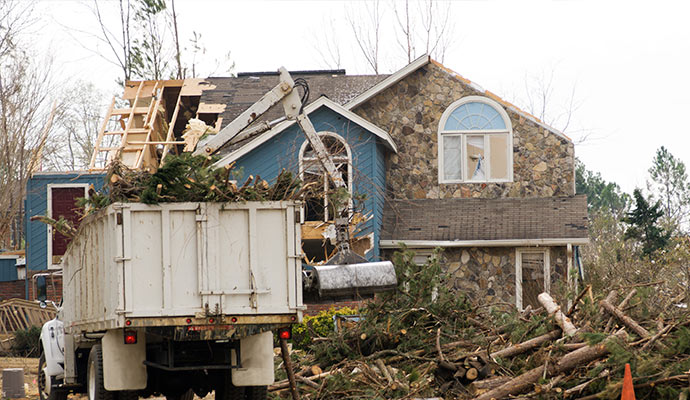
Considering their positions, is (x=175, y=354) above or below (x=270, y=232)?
below

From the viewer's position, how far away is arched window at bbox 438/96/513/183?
74.5 ft

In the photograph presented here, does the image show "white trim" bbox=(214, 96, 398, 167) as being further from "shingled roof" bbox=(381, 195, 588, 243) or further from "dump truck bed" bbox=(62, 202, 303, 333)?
"dump truck bed" bbox=(62, 202, 303, 333)

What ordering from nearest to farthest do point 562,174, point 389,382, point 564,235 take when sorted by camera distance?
point 389,382 < point 564,235 < point 562,174

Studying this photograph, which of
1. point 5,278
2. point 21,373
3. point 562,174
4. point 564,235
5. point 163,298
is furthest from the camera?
point 5,278

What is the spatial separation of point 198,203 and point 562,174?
1497 cm

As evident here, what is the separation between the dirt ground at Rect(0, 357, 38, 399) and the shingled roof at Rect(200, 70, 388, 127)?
792 centimetres

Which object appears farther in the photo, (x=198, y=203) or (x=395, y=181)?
(x=395, y=181)

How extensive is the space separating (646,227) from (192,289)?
25443mm

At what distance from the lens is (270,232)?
946 centimetres

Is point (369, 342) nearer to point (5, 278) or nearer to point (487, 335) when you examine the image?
point (487, 335)

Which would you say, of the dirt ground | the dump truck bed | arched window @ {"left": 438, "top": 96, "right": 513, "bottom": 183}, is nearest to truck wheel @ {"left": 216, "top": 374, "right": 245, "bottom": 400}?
the dump truck bed

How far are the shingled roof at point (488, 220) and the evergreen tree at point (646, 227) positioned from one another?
9.99m

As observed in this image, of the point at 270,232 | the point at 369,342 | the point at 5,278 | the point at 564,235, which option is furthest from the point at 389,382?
the point at 5,278

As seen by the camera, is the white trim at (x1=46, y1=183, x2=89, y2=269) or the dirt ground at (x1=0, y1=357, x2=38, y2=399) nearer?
the dirt ground at (x1=0, y1=357, x2=38, y2=399)
